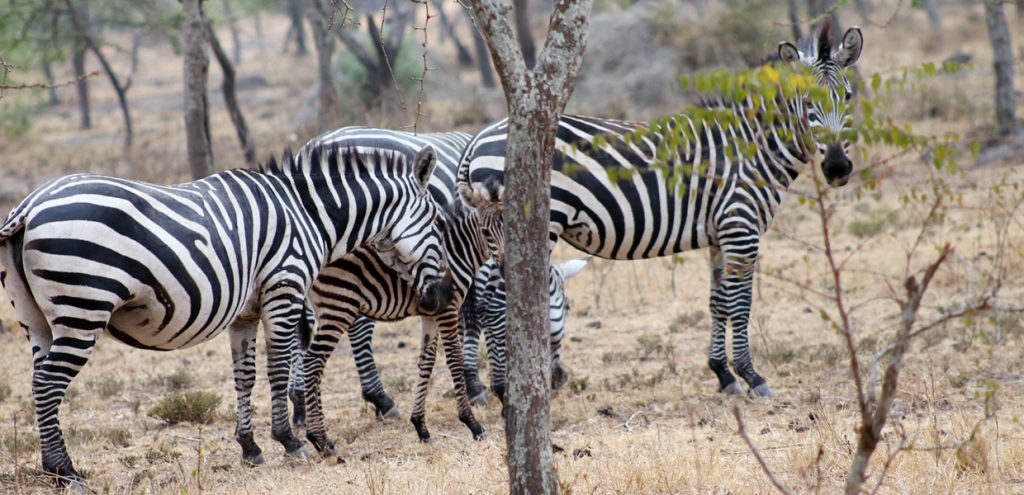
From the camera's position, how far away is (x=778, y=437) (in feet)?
19.4

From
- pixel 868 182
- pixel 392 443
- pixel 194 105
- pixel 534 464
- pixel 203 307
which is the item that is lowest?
pixel 392 443

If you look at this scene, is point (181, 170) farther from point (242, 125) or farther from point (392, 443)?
point (392, 443)

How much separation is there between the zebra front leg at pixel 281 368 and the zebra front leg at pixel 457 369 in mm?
1028

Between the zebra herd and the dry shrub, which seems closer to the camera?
the zebra herd

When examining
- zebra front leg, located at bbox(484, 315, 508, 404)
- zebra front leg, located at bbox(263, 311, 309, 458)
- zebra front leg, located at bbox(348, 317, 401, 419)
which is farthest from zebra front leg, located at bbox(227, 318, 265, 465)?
zebra front leg, located at bbox(484, 315, 508, 404)

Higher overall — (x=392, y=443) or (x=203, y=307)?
(x=203, y=307)

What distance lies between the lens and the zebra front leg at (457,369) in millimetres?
6660

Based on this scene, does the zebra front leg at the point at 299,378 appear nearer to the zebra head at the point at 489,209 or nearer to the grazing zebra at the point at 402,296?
the grazing zebra at the point at 402,296

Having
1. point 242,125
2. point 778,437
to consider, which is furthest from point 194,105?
point 778,437

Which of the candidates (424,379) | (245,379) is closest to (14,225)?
(245,379)

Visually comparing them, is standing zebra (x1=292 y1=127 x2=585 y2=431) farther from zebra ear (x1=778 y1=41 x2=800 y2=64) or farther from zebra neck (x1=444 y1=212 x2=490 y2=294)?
zebra ear (x1=778 y1=41 x2=800 y2=64)

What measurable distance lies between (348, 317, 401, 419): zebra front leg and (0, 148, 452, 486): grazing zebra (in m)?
1.17

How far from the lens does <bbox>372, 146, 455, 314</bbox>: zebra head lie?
6.42 meters

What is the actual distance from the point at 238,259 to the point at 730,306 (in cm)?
376
